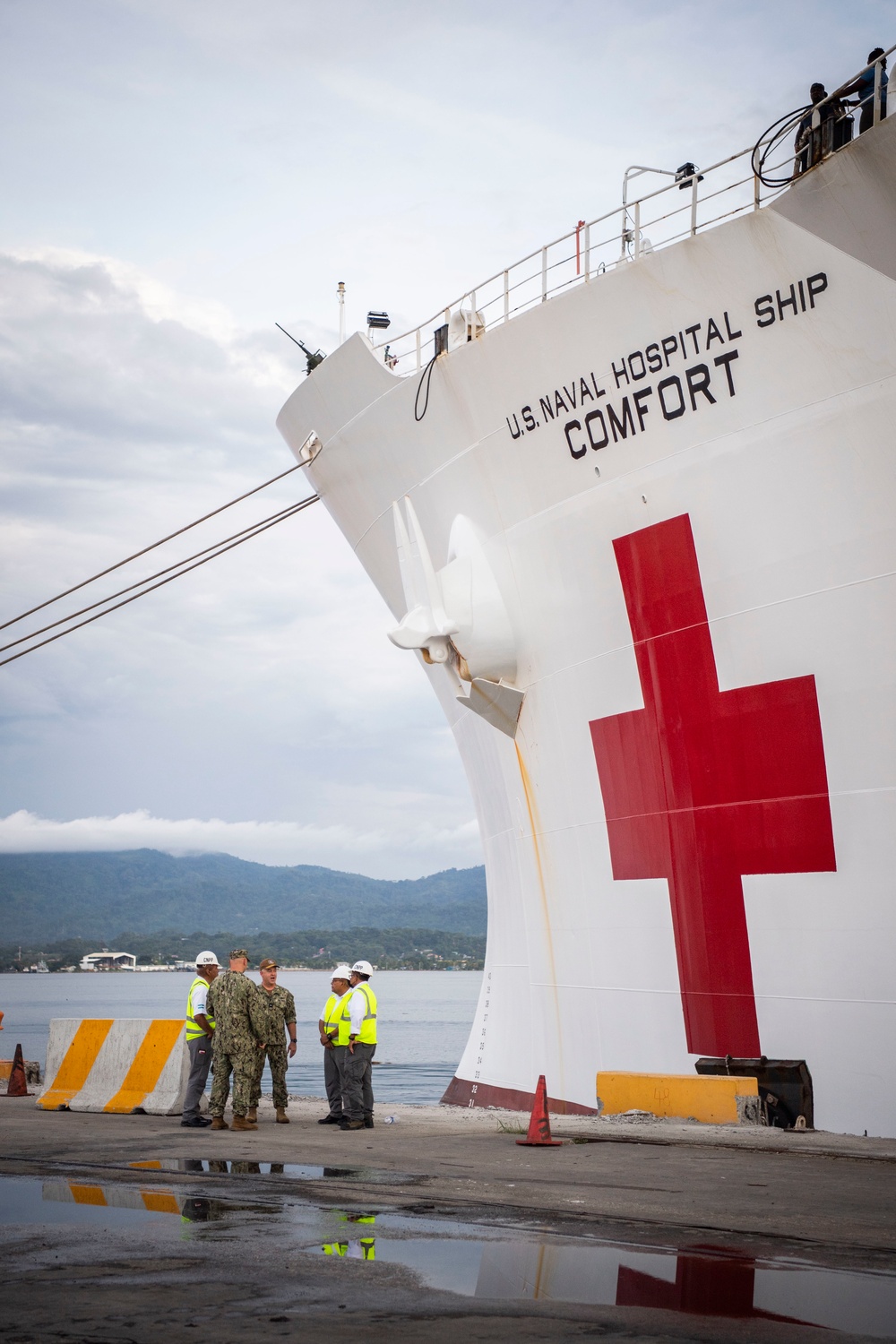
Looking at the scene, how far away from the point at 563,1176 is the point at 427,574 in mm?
4804

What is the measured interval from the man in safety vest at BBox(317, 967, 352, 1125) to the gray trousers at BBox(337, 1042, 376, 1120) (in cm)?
13

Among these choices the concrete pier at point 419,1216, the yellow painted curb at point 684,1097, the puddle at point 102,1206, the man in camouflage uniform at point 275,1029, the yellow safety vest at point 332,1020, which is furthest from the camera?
the yellow safety vest at point 332,1020

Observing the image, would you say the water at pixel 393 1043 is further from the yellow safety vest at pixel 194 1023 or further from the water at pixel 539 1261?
the water at pixel 539 1261

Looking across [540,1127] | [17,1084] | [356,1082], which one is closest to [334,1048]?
[356,1082]

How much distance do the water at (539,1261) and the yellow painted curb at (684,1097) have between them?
8.69 ft

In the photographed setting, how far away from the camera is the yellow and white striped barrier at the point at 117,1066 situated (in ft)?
25.6

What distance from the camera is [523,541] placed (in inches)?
317

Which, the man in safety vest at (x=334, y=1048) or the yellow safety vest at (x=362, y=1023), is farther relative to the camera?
the man in safety vest at (x=334, y=1048)

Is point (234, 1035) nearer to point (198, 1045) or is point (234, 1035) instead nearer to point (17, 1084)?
point (198, 1045)

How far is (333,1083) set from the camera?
7.39 m

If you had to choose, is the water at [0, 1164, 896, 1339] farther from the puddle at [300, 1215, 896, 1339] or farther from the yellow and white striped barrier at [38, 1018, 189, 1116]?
the yellow and white striped barrier at [38, 1018, 189, 1116]

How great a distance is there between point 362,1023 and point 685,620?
9.58ft

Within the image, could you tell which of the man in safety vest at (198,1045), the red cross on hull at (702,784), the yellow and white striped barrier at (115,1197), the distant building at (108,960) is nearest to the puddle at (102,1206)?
the yellow and white striped barrier at (115,1197)

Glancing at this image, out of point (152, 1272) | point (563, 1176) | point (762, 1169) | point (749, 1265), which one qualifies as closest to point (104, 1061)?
point (563, 1176)
